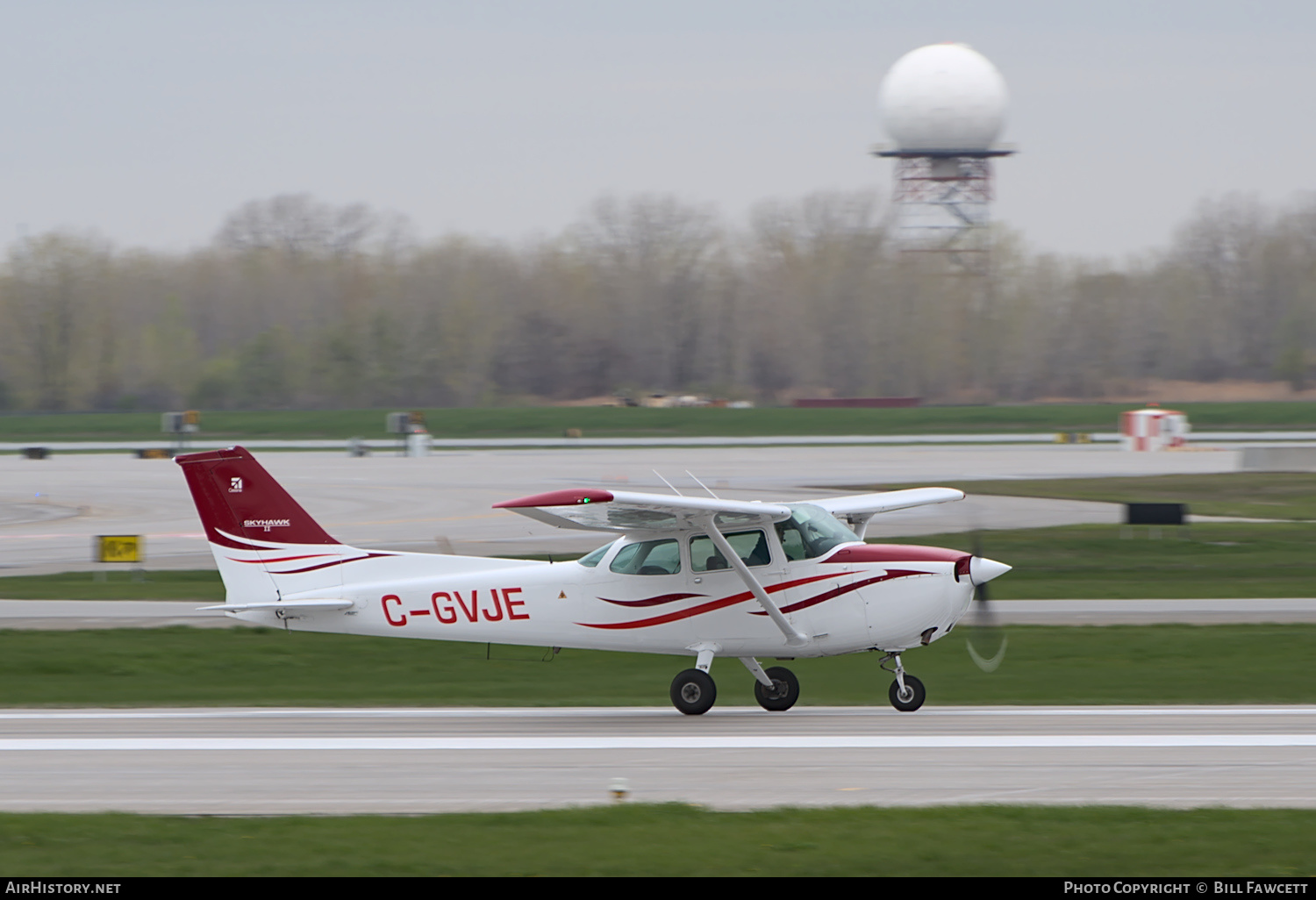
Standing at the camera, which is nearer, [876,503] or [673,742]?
[673,742]

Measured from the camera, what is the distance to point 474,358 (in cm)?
10325

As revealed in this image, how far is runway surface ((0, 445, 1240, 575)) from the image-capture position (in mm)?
33844

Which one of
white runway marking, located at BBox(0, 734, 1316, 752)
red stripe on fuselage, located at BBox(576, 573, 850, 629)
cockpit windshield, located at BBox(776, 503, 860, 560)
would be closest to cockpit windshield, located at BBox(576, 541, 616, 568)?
red stripe on fuselage, located at BBox(576, 573, 850, 629)

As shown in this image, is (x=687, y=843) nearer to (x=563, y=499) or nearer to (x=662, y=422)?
(x=563, y=499)

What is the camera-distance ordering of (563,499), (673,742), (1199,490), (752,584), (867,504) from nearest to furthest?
(563,499) < (673,742) < (752,584) < (867,504) < (1199,490)

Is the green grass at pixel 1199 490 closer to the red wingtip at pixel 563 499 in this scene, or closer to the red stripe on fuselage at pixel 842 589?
the red stripe on fuselage at pixel 842 589

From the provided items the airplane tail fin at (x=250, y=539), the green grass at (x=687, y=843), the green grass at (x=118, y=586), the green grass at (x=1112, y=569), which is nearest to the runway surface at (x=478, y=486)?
the green grass at (x=118, y=586)

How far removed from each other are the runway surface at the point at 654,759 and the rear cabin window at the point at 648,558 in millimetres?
1565

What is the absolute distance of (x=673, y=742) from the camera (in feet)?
44.7

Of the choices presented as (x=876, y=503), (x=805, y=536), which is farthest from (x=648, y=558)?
(x=876, y=503)

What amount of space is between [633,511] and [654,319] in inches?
3724

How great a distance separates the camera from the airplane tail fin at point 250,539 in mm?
15891
